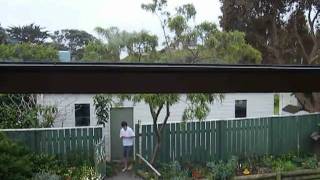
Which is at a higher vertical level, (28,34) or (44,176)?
(28,34)

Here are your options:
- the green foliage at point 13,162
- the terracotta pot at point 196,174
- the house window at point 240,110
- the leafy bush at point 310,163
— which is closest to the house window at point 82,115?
the green foliage at point 13,162

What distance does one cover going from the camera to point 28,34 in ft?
1.98

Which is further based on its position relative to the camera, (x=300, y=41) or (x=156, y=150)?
(x=156, y=150)

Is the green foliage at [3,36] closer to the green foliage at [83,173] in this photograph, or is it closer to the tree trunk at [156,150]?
the green foliage at [83,173]

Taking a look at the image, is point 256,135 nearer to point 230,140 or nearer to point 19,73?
point 230,140

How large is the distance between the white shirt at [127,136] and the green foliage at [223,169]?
626 millimetres

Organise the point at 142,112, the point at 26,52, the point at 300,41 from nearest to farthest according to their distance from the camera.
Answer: the point at 26,52 < the point at 300,41 < the point at 142,112

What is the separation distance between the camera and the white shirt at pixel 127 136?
3348 mm

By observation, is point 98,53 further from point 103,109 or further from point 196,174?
point 103,109

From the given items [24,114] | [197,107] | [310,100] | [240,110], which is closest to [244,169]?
[240,110]

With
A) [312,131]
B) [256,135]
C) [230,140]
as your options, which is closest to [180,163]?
[230,140]

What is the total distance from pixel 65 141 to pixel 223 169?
117cm

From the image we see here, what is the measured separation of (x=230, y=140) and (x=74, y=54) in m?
3.15

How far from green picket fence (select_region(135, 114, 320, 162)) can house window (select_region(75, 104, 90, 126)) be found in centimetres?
41
